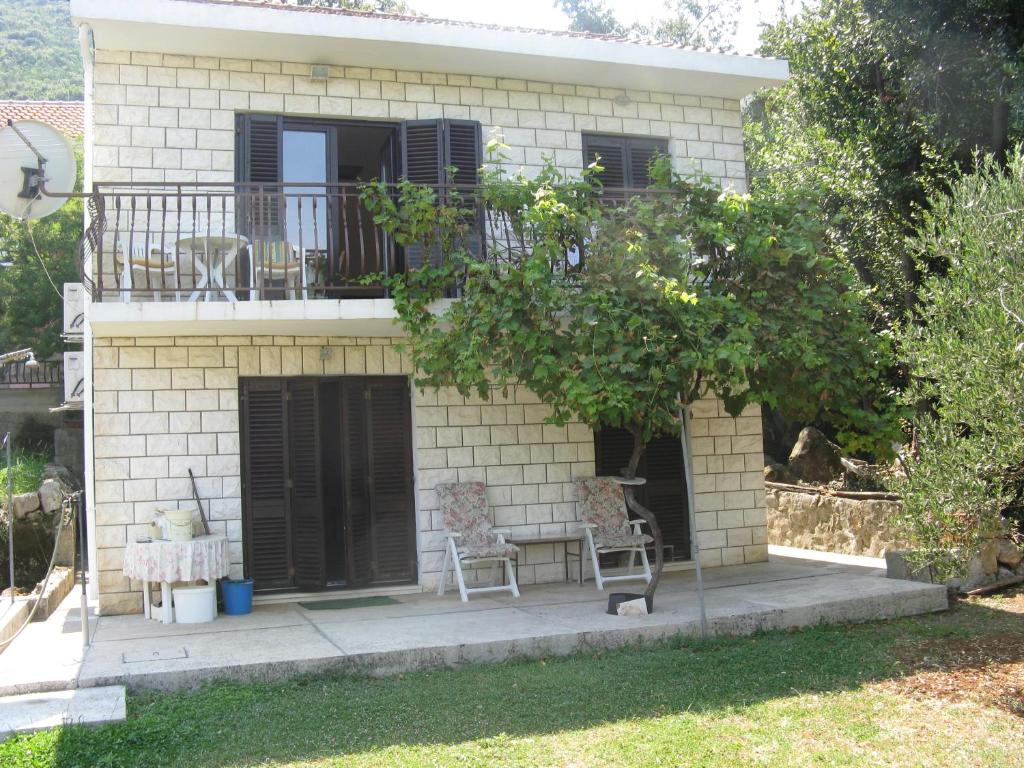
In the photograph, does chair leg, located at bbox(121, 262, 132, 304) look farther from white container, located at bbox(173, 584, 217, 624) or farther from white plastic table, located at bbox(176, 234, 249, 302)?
white container, located at bbox(173, 584, 217, 624)

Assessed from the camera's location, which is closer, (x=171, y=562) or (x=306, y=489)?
(x=171, y=562)

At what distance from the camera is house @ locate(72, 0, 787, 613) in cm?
787

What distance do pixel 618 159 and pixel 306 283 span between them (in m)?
3.46

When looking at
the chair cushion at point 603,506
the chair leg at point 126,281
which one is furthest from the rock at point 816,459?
the chair leg at point 126,281

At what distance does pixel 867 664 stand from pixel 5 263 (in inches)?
608

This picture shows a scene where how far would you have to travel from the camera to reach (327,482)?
28.2 feet

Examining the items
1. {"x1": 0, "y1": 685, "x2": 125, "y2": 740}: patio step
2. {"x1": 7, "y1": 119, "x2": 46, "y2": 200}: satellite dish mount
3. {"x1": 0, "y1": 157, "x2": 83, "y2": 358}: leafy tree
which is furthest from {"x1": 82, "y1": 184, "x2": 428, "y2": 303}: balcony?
{"x1": 0, "y1": 157, "x2": 83, "y2": 358}: leafy tree

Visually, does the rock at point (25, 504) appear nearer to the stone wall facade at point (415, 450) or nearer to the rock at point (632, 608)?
the stone wall facade at point (415, 450)

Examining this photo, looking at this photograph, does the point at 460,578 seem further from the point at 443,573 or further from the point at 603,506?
the point at 603,506

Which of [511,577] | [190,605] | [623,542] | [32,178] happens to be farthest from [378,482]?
[32,178]

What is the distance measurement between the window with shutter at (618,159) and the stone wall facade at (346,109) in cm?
10

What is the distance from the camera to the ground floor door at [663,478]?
9570 mm

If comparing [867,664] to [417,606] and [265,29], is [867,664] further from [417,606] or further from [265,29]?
[265,29]

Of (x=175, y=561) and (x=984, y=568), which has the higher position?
(x=175, y=561)
